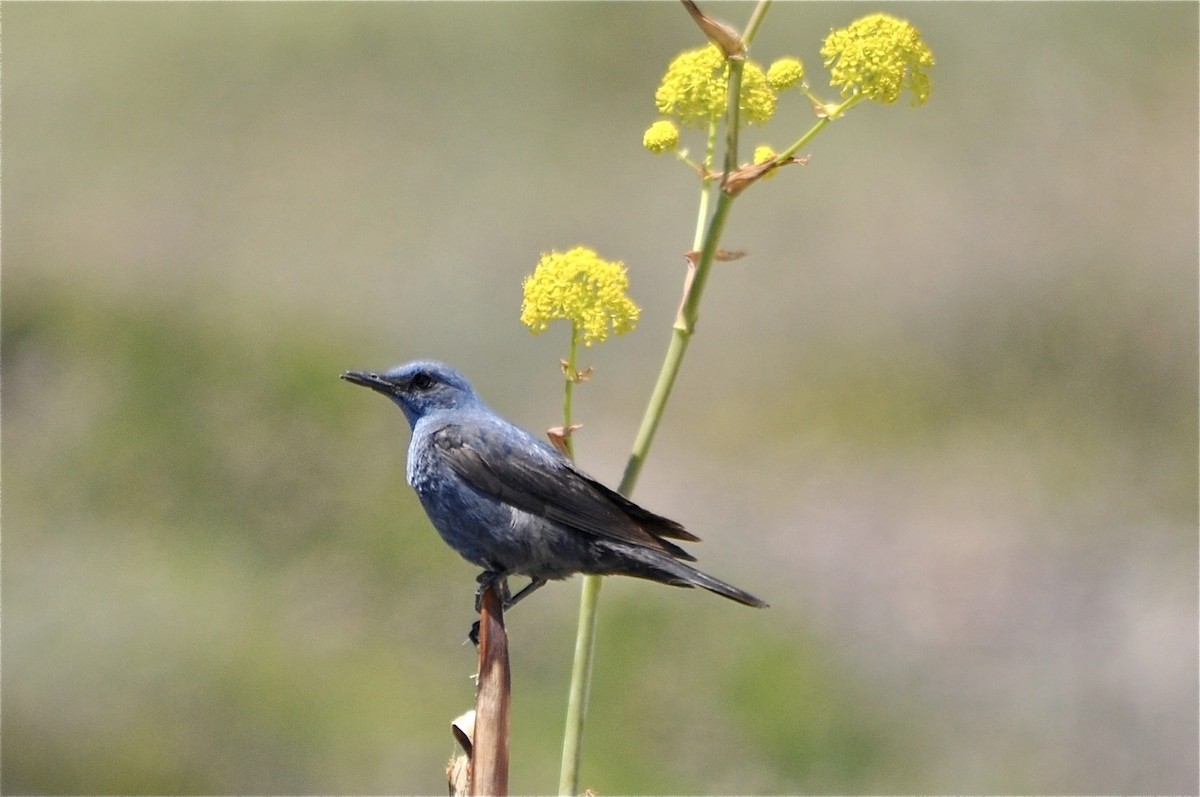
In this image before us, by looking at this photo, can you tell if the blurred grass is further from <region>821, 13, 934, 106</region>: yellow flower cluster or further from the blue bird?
<region>821, 13, 934, 106</region>: yellow flower cluster

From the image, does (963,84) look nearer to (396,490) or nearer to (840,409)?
(840,409)

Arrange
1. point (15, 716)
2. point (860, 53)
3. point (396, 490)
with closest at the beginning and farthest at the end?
point (860, 53) < point (15, 716) < point (396, 490)

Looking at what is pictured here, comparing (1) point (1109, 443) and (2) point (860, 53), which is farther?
(1) point (1109, 443)

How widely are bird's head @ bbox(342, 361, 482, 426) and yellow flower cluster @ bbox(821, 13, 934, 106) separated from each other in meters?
2.55

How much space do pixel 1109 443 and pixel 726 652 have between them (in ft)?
18.9

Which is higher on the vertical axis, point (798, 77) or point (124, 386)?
point (124, 386)

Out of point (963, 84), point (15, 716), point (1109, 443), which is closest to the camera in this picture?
point (15, 716)

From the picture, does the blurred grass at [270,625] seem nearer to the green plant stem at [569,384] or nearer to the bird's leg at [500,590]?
the bird's leg at [500,590]

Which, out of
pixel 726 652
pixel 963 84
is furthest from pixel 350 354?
pixel 963 84

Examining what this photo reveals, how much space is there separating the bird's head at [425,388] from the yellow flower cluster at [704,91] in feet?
6.95

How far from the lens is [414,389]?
6.26 metres

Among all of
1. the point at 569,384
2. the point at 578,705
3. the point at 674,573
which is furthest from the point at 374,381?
the point at 578,705

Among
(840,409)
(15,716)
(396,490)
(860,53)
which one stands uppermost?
(840,409)

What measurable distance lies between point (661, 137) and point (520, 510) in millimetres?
1906
